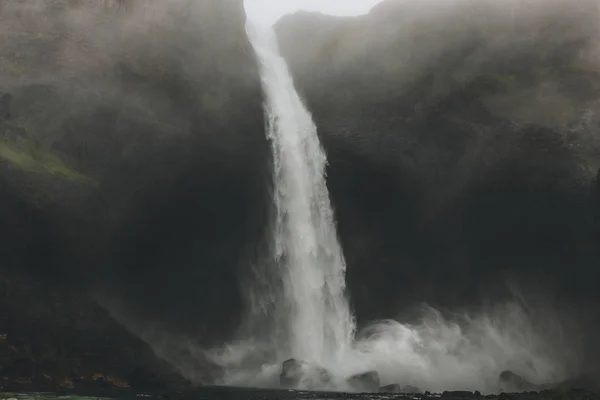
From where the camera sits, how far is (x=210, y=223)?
5147cm

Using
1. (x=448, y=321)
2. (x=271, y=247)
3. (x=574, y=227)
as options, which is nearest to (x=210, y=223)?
(x=271, y=247)

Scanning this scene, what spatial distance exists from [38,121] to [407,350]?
3121 centimetres

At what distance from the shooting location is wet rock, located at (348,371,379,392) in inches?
1656

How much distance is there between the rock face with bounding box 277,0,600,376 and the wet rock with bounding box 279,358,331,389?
10.2 meters

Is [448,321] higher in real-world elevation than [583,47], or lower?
lower

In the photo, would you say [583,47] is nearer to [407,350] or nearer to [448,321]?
[448,321]

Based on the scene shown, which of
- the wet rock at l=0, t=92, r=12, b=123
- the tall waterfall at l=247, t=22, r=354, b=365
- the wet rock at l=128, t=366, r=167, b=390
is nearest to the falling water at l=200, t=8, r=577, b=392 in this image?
the tall waterfall at l=247, t=22, r=354, b=365

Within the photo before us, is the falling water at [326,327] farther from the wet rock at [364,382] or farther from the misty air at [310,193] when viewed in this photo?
the wet rock at [364,382]

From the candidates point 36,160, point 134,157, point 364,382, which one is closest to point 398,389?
point 364,382

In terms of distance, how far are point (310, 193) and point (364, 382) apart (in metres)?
15.8

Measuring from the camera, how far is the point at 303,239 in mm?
50906

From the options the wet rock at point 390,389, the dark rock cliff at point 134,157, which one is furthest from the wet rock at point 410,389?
the dark rock cliff at point 134,157

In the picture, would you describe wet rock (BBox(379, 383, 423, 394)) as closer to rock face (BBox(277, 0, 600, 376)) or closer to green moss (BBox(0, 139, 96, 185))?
rock face (BBox(277, 0, 600, 376))

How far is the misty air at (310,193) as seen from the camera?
1838 inches
